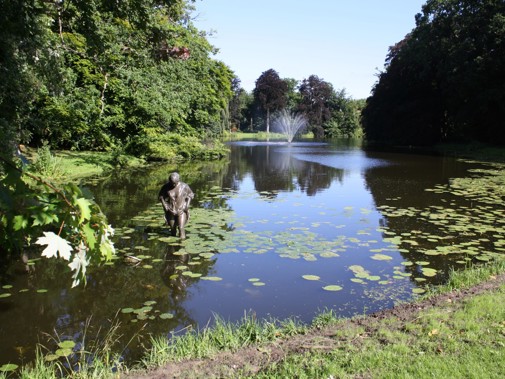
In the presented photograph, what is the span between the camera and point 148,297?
5.75 meters

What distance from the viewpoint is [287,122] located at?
93.2 metres

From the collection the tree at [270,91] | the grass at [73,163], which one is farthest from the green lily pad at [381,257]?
the tree at [270,91]

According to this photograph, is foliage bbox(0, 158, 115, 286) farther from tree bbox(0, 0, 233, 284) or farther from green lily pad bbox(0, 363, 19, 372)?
green lily pad bbox(0, 363, 19, 372)

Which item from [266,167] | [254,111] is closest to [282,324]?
[266,167]

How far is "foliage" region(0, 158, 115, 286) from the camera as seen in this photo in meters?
2.12

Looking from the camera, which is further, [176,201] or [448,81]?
[448,81]

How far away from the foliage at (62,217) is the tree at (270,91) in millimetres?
88313

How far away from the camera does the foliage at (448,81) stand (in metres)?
33.5

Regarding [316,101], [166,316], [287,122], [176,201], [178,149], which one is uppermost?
[316,101]

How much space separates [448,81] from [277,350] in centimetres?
3911

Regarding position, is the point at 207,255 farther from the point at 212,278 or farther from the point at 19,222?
the point at 19,222

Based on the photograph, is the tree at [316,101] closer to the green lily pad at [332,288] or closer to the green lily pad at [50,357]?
the green lily pad at [332,288]

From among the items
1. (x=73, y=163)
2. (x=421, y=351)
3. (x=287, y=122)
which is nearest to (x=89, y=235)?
(x=421, y=351)

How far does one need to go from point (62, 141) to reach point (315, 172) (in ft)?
45.1
